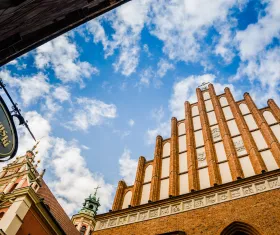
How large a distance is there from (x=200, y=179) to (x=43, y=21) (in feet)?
20.5

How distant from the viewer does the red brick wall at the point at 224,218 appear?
6166 mm

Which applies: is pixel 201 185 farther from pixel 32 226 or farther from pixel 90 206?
pixel 90 206

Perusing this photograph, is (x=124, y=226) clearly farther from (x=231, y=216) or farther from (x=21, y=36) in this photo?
(x=21, y=36)

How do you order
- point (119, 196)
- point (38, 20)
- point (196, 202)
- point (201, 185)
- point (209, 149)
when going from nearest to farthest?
1. point (38, 20)
2. point (196, 202)
3. point (201, 185)
4. point (209, 149)
5. point (119, 196)

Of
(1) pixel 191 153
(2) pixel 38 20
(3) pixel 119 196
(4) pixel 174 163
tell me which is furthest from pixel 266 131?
(2) pixel 38 20

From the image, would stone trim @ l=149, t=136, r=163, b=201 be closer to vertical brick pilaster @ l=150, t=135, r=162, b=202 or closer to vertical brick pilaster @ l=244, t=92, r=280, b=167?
vertical brick pilaster @ l=150, t=135, r=162, b=202

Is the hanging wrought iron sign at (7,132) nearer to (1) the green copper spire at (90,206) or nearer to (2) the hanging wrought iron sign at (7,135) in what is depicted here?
(2) the hanging wrought iron sign at (7,135)

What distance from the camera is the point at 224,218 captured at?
6.65 m

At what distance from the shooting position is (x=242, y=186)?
719 centimetres

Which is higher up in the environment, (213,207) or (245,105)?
(245,105)

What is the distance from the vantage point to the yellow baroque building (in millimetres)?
6641

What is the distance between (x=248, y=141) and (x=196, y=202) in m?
2.72

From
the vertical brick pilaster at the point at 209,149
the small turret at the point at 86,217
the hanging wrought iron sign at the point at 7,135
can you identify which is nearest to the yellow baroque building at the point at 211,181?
the vertical brick pilaster at the point at 209,149

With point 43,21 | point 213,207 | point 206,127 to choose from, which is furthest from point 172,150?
point 43,21
